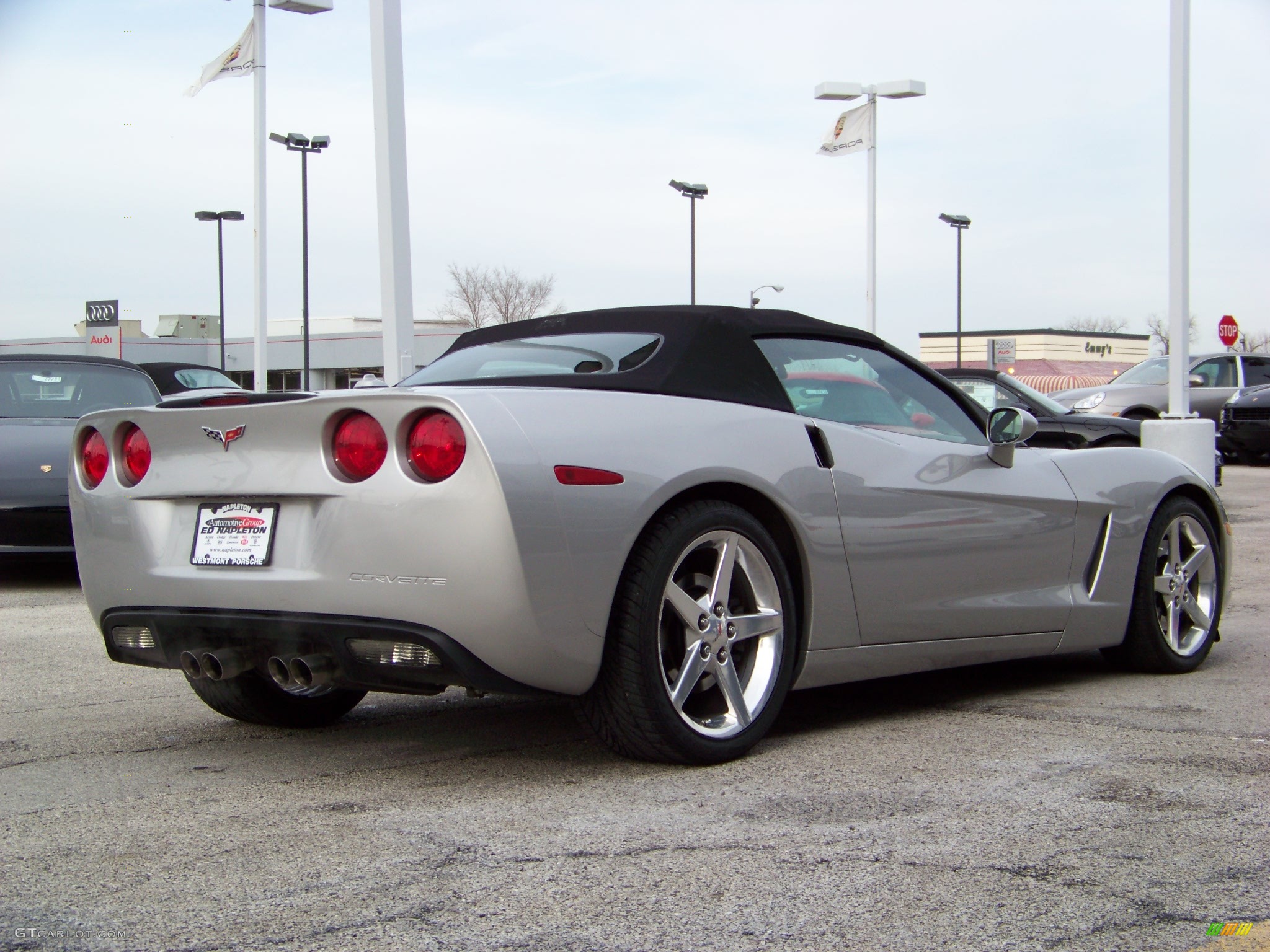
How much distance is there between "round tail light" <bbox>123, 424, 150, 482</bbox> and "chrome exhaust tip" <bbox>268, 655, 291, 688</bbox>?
72 cm

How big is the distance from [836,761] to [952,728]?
64 cm

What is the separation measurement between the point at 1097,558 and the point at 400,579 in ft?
9.42

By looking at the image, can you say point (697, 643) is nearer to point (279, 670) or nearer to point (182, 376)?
point (279, 670)

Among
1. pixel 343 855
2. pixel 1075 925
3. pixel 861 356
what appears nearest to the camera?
pixel 1075 925

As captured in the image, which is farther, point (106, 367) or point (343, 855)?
point (106, 367)

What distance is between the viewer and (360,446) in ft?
11.8

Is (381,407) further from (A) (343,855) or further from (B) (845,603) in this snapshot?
(B) (845,603)

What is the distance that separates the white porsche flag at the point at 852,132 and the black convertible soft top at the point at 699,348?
69.9 ft

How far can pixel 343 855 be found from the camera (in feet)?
9.96

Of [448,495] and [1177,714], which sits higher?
[448,495]

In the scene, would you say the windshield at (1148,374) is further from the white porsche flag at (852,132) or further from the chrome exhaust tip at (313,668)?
the chrome exhaust tip at (313,668)

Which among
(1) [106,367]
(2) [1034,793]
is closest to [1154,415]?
(1) [106,367]

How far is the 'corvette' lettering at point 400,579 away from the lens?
3.43 meters

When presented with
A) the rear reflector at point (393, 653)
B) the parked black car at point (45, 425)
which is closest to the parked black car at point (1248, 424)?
the parked black car at point (45, 425)
